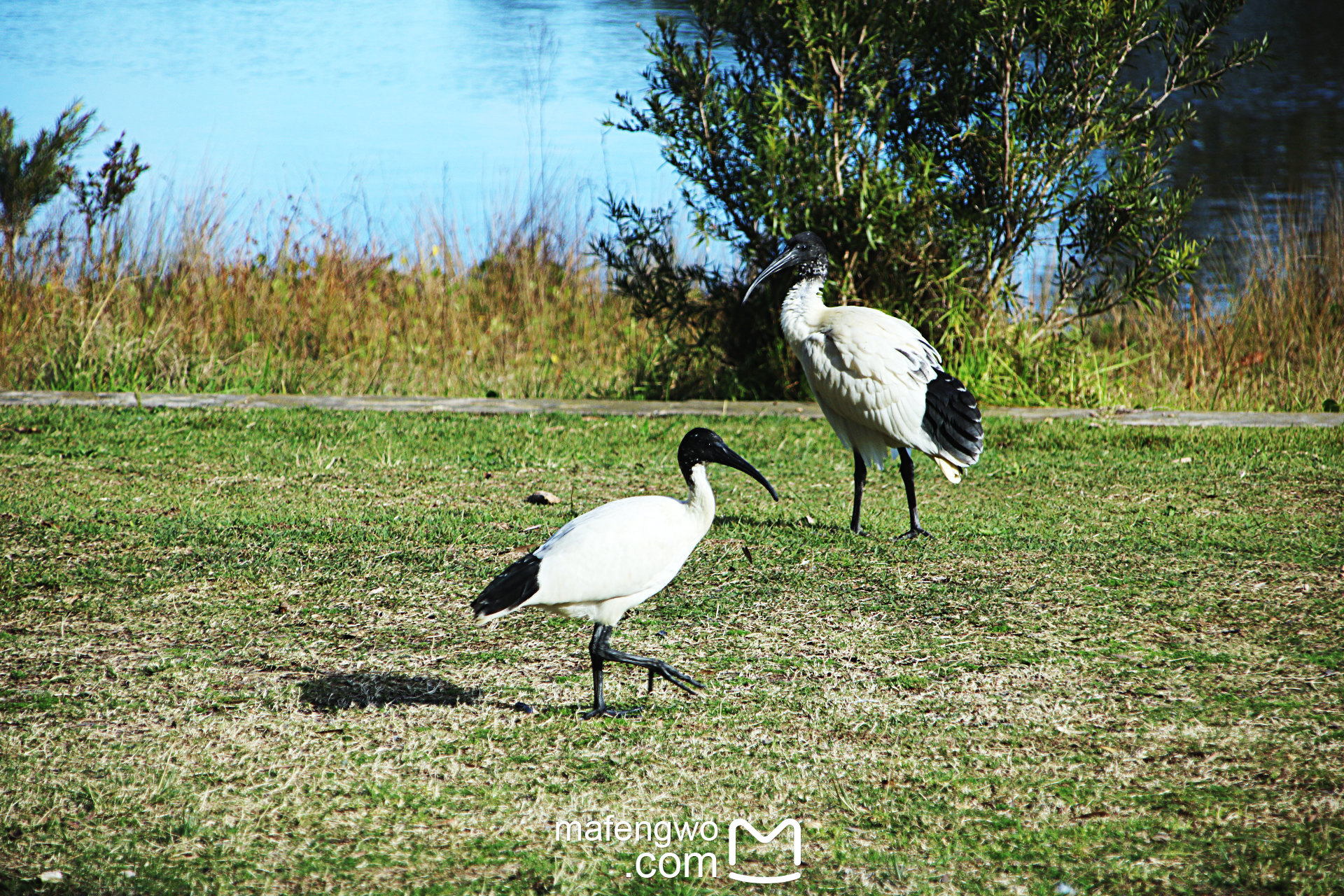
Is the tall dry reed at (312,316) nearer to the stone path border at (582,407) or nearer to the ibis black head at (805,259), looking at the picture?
the stone path border at (582,407)

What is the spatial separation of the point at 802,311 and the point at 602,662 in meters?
2.80

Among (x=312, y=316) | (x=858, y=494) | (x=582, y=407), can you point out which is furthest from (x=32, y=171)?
(x=858, y=494)

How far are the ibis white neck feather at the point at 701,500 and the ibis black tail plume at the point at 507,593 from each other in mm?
484

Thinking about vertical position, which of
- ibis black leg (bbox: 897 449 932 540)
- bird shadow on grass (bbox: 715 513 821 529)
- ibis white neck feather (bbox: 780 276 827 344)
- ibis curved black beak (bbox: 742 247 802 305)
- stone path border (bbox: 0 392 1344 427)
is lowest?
stone path border (bbox: 0 392 1344 427)

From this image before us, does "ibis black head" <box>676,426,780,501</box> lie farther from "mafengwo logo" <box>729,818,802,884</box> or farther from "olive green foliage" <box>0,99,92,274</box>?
"olive green foliage" <box>0,99,92,274</box>

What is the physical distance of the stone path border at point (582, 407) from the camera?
764cm

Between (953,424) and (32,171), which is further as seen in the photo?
(32,171)

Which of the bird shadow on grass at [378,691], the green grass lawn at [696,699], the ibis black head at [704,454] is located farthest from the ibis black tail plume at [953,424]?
the bird shadow on grass at [378,691]

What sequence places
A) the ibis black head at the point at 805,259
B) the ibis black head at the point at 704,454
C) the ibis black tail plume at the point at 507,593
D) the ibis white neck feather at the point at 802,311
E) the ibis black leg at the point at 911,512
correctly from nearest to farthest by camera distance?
the ibis black tail plume at the point at 507,593, the ibis black head at the point at 704,454, the ibis black leg at the point at 911,512, the ibis white neck feather at the point at 802,311, the ibis black head at the point at 805,259

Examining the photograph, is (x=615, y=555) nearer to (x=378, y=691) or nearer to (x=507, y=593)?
(x=507, y=593)

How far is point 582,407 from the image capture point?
27.1ft

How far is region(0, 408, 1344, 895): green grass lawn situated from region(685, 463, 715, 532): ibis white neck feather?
0.57m

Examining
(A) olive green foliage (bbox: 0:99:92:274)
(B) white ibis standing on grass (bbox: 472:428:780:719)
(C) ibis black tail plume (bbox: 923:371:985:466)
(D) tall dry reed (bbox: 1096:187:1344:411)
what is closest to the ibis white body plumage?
(B) white ibis standing on grass (bbox: 472:428:780:719)

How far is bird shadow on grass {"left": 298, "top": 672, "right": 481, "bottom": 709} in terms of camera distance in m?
3.46
